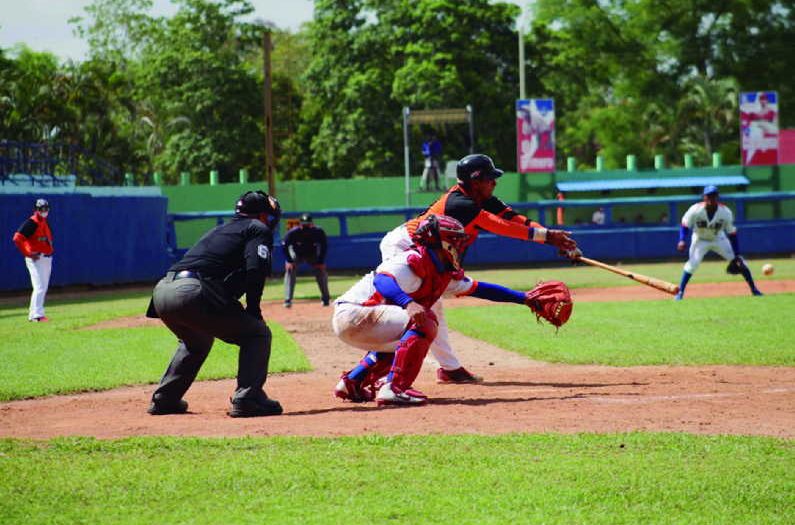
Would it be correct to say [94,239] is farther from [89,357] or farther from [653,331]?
[653,331]

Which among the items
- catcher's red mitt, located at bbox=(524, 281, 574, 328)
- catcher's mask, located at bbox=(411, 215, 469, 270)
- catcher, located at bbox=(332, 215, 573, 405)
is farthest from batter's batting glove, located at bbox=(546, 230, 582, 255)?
catcher's mask, located at bbox=(411, 215, 469, 270)

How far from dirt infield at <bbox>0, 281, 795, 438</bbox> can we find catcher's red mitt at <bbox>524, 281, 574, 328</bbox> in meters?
0.65

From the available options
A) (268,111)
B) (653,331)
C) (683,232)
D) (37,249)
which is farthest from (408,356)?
(268,111)

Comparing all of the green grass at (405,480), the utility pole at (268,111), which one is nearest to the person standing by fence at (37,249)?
the green grass at (405,480)

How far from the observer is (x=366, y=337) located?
8906 mm

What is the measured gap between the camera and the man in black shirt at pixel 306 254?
20688 mm

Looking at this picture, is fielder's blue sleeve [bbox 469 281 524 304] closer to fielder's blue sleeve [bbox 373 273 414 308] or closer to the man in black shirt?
fielder's blue sleeve [bbox 373 273 414 308]

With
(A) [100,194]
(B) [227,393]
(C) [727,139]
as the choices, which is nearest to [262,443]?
(B) [227,393]

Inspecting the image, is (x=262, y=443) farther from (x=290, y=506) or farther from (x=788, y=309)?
(x=788, y=309)

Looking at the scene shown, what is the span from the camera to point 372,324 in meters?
8.84

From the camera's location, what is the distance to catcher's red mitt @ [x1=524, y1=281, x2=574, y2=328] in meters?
9.56

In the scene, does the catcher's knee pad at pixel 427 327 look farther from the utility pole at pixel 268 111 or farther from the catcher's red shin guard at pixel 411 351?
the utility pole at pixel 268 111

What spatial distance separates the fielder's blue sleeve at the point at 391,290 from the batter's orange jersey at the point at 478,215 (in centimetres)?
67

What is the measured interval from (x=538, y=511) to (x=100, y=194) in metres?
25.8
